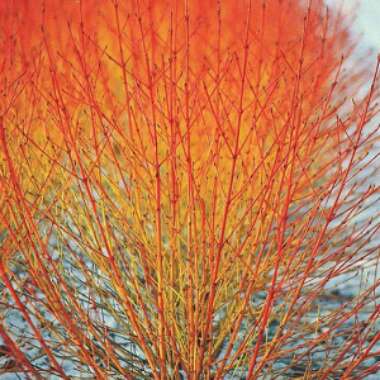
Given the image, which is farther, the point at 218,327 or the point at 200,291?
the point at 218,327

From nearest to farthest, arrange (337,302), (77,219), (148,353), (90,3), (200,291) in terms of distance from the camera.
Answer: (148,353) < (200,291) < (77,219) < (337,302) < (90,3)

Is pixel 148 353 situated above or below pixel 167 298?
below

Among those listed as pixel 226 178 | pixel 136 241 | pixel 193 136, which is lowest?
pixel 136 241

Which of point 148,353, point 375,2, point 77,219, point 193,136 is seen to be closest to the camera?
point 148,353

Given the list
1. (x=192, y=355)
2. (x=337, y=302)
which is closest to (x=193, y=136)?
(x=337, y=302)

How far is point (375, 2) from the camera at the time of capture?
613 centimetres

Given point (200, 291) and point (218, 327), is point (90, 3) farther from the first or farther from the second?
point (200, 291)

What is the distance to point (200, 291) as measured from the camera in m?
1.76

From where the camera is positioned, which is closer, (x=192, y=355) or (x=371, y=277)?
(x=192, y=355)

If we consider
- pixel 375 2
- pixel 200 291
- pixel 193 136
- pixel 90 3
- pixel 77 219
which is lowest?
pixel 200 291

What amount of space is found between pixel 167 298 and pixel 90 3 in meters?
3.66

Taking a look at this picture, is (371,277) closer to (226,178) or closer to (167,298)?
(226,178)

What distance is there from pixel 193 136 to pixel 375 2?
12.5ft

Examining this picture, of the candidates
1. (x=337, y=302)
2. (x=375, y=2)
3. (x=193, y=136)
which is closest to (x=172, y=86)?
(x=337, y=302)
